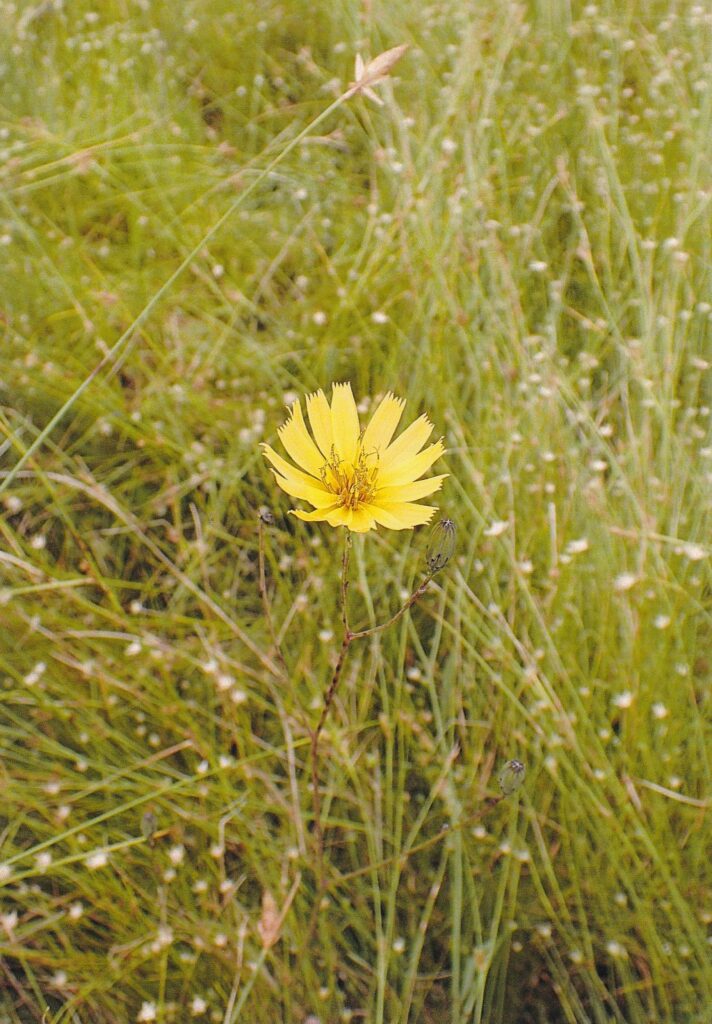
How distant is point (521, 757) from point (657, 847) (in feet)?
0.66

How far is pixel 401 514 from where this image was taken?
851 millimetres

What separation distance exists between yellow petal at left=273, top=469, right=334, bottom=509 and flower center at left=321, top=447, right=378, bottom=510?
0.05 ft

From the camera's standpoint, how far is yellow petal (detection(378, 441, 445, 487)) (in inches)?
33.8

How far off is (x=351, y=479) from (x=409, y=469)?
0.21ft

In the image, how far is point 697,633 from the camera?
4.08 feet

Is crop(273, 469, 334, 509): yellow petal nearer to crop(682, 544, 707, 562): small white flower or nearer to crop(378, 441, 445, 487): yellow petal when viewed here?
crop(378, 441, 445, 487): yellow petal

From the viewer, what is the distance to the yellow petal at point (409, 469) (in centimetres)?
86

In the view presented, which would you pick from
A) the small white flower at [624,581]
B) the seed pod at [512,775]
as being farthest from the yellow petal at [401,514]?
the small white flower at [624,581]

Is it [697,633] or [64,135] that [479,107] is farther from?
[697,633]

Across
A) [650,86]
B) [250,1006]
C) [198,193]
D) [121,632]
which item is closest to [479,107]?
[650,86]

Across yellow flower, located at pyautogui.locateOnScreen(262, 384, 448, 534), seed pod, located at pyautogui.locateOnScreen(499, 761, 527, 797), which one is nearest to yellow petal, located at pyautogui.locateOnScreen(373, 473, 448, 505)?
yellow flower, located at pyautogui.locateOnScreen(262, 384, 448, 534)

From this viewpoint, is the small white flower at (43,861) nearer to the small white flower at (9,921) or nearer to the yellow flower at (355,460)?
the small white flower at (9,921)

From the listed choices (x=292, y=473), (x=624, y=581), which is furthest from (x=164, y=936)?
(x=624, y=581)

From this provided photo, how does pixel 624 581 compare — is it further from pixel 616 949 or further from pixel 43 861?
pixel 43 861
